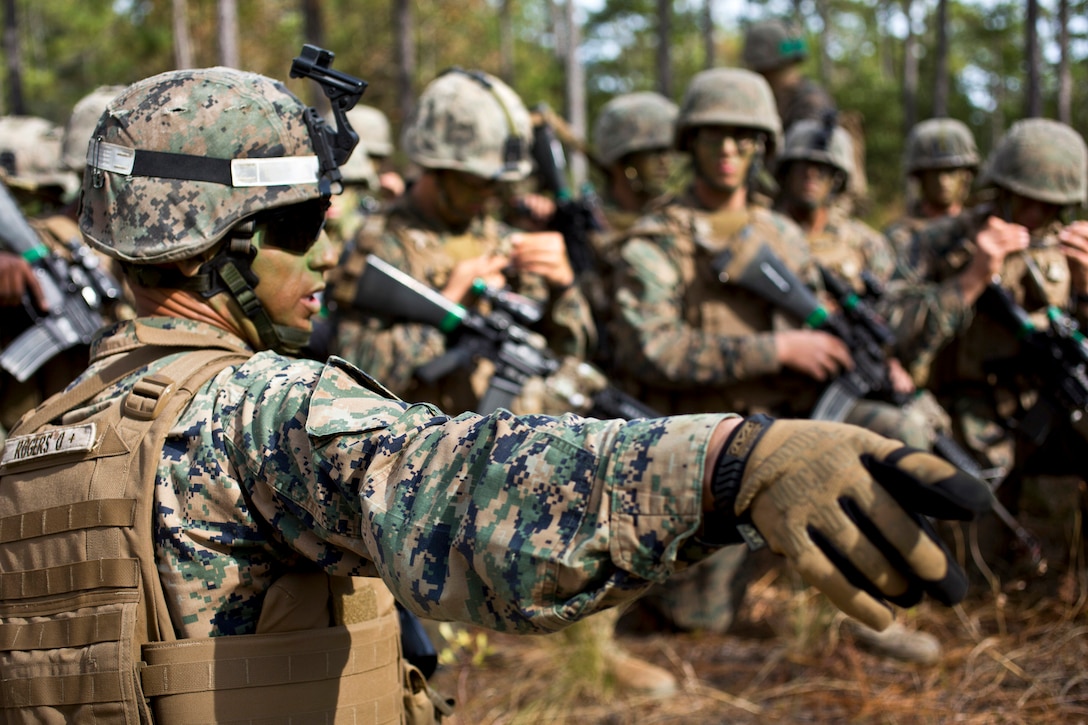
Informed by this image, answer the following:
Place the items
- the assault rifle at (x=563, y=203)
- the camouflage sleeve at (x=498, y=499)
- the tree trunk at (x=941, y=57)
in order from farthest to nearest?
the tree trunk at (x=941, y=57)
the assault rifle at (x=563, y=203)
the camouflage sleeve at (x=498, y=499)

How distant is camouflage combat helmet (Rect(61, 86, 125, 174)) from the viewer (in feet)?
16.1

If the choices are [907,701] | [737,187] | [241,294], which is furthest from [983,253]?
[241,294]

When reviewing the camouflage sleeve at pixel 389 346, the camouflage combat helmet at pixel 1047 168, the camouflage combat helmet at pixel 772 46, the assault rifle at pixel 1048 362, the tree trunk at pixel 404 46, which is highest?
the tree trunk at pixel 404 46

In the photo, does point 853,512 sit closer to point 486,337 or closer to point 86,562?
point 86,562

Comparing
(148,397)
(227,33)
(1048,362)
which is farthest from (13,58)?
(148,397)

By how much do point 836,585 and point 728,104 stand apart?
14.0 ft

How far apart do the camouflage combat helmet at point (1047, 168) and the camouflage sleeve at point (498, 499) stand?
14.9 ft

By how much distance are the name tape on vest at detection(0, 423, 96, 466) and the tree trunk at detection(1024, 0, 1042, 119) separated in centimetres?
1093

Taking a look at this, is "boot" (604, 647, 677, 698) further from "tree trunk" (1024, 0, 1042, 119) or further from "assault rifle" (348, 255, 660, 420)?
"tree trunk" (1024, 0, 1042, 119)

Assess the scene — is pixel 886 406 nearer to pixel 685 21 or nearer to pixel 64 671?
pixel 64 671

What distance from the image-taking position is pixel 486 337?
4629mm

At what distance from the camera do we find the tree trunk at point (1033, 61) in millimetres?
10781

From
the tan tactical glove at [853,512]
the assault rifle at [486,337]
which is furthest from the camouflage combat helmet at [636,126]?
the tan tactical glove at [853,512]

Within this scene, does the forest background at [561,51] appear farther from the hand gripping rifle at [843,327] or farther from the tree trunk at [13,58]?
the hand gripping rifle at [843,327]
